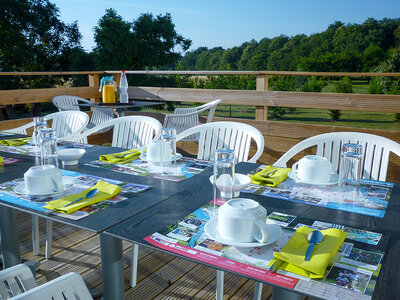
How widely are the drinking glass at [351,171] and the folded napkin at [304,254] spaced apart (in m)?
0.39

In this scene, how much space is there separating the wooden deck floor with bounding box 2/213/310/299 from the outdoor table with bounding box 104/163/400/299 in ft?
2.48

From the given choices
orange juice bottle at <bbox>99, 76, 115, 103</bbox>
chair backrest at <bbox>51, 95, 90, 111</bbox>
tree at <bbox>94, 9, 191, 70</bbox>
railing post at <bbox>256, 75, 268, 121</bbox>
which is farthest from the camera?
tree at <bbox>94, 9, 191, 70</bbox>

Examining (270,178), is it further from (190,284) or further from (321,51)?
(321,51)

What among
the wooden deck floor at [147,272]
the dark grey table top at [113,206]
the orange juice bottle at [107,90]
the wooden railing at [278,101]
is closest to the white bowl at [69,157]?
the dark grey table top at [113,206]

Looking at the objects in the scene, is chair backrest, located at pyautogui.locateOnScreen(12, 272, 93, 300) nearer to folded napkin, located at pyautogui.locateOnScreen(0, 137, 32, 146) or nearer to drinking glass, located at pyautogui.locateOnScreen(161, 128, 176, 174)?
drinking glass, located at pyautogui.locateOnScreen(161, 128, 176, 174)

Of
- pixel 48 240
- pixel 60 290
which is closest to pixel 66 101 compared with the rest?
pixel 48 240

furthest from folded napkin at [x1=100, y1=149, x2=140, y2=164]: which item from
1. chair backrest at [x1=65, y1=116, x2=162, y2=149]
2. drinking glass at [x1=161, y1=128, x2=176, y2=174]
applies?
chair backrest at [x1=65, y1=116, x2=162, y2=149]

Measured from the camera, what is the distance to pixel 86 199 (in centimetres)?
117

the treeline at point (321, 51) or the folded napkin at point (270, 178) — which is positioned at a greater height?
the treeline at point (321, 51)

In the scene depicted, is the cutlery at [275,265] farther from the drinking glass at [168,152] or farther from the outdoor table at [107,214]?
the drinking glass at [168,152]

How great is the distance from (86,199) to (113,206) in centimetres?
10

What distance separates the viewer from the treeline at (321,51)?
11.2 m

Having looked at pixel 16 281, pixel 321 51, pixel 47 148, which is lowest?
pixel 16 281

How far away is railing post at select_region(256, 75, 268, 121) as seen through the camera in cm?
382
